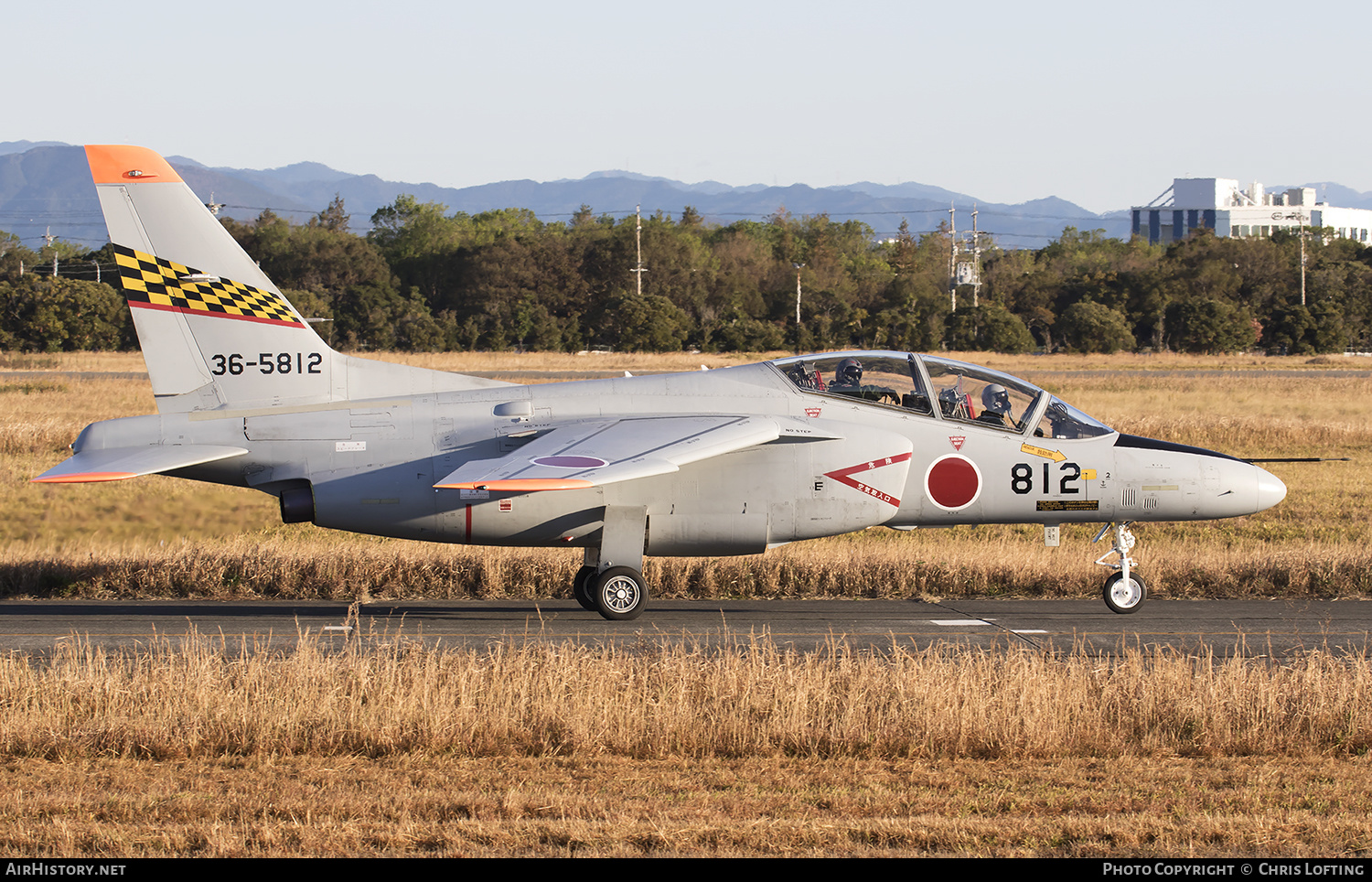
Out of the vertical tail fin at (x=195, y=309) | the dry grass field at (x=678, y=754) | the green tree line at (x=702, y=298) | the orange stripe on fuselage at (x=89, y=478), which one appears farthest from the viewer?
the green tree line at (x=702, y=298)

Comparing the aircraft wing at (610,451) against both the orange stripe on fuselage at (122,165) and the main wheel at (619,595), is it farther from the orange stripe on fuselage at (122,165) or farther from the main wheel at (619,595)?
the orange stripe on fuselage at (122,165)

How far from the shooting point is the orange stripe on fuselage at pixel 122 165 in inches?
555

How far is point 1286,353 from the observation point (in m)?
87.5

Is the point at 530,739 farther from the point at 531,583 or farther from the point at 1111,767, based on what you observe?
the point at 531,583

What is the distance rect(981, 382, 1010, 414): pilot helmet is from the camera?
14.5 meters

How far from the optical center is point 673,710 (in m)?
9.11

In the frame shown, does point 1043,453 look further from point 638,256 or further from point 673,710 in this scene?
point 638,256

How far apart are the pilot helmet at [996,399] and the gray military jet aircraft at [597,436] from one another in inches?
0.7

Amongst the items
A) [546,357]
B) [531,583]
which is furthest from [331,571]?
[546,357]

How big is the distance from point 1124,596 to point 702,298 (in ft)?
290

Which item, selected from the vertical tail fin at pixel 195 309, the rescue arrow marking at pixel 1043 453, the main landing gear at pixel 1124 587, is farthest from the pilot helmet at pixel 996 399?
the vertical tail fin at pixel 195 309

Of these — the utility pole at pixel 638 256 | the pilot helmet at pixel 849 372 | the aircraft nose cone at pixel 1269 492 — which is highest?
the utility pole at pixel 638 256
